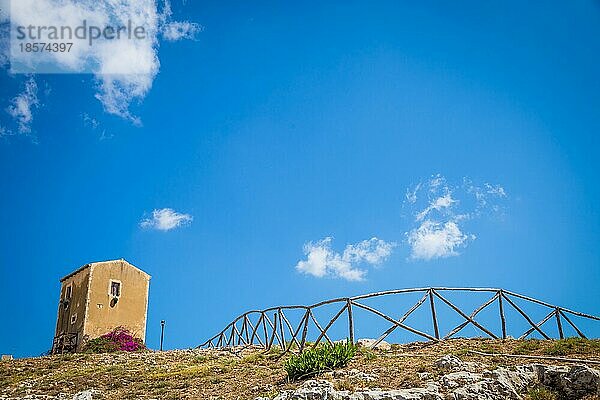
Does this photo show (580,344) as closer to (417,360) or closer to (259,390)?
(417,360)

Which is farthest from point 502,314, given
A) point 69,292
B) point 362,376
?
point 69,292

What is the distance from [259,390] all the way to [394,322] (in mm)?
5854

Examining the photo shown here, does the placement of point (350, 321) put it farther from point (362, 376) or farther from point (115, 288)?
point (115, 288)

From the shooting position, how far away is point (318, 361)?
15.1 meters

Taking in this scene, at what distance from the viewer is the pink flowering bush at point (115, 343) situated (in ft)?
115

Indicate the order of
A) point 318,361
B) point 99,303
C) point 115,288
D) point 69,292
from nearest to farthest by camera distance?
point 318,361 < point 99,303 < point 115,288 < point 69,292

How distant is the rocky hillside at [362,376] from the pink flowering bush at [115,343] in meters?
11.8

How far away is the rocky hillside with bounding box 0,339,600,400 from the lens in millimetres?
12141

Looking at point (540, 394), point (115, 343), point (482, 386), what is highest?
point (115, 343)

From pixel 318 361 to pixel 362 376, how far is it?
6.18 ft

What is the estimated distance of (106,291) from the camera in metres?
37.9

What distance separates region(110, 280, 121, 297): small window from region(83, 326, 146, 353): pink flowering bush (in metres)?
2.45

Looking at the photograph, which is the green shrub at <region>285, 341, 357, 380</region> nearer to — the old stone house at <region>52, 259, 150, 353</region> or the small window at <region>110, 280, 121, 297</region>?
the old stone house at <region>52, 259, 150, 353</region>

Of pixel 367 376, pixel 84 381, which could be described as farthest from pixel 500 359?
pixel 84 381
